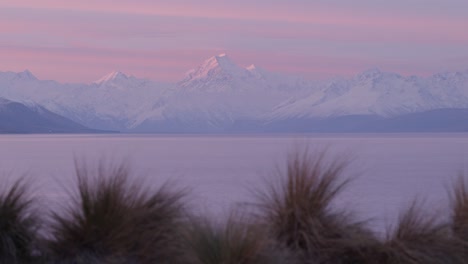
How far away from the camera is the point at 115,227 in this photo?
271 inches

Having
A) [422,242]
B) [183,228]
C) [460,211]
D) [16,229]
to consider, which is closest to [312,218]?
[422,242]

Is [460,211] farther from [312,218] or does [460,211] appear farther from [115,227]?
[115,227]

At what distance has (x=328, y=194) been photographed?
7.11m

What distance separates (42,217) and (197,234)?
162 cm

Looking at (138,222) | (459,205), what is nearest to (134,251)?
(138,222)

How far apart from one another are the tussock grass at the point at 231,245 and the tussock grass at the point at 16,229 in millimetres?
1358

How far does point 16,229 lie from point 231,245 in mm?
1837

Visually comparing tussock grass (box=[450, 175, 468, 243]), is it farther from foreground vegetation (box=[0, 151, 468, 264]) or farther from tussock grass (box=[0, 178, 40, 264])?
tussock grass (box=[0, 178, 40, 264])

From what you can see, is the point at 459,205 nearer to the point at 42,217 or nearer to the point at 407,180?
the point at 42,217

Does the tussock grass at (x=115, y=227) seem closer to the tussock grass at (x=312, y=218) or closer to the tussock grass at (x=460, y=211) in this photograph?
the tussock grass at (x=312, y=218)

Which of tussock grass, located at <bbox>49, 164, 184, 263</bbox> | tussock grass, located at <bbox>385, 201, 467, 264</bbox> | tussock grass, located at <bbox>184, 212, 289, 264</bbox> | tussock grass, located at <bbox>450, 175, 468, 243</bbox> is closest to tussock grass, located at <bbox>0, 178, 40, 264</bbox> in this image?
tussock grass, located at <bbox>49, 164, 184, 263</bbox>

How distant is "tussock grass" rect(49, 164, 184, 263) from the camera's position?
686 cm

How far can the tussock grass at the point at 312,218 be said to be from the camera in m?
6.89

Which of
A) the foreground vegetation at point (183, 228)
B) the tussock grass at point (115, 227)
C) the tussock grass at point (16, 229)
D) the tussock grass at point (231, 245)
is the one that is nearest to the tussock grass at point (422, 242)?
the foreground vegetation at point (183, 228)
